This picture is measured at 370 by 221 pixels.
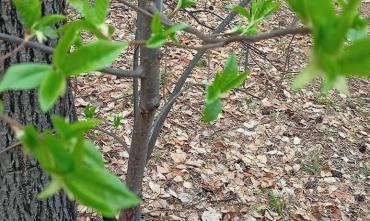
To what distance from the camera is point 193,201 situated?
270cm

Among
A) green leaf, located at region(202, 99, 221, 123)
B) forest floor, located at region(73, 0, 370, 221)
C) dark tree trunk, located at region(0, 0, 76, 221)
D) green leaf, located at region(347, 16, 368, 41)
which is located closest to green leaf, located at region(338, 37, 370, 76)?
green leaf, located at region(347, 16, 368, 41)

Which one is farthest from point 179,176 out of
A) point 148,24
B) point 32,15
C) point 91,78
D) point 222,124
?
point 32,15

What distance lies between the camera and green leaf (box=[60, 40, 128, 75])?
0.52 m

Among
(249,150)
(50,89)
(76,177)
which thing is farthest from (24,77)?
(249,150)

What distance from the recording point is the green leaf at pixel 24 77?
50 cm

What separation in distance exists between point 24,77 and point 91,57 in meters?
0.07

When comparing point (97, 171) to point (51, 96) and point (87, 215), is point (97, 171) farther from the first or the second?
point (87, 215)

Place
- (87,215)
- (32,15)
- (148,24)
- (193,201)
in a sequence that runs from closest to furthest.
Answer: (32,15) → (148,24) → (87,215) → (193,201)

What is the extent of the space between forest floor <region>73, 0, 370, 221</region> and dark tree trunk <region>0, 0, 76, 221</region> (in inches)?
33.5

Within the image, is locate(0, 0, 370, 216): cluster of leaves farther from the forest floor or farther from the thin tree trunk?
the forest floor

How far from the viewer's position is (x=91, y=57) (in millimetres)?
526

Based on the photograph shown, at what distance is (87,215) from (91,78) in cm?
123

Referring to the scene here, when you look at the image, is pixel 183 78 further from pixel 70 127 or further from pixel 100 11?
pixel 70 127

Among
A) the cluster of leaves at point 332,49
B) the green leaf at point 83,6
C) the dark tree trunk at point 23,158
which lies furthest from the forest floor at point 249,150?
the cluster of leaves at point 332,49
